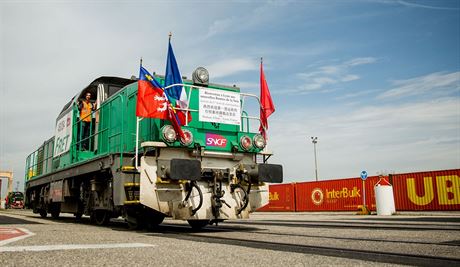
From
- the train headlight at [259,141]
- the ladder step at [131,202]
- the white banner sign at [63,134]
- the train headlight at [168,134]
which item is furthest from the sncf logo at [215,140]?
the white banner sign at [63,134]

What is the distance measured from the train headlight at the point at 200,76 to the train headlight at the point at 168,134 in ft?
4.49

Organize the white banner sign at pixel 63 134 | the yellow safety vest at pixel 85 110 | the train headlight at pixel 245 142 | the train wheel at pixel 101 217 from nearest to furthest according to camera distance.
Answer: the train headlight at pixel 245 142, the train wheel at pixel 101 217, the yellow safety vest at pixel 85 110, the white banner sign at pixel 63 134

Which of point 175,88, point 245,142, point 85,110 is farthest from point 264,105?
point 85,110

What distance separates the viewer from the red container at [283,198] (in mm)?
26822

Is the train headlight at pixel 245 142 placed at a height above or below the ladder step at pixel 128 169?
above

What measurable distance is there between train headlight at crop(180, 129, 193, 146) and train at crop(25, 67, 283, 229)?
20mm

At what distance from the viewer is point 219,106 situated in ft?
25.1

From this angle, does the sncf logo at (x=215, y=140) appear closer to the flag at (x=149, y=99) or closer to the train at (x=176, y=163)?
the train at (x=176, y=163)

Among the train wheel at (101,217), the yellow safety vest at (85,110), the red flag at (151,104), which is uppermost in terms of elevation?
the yellow safety vest at (85,110)

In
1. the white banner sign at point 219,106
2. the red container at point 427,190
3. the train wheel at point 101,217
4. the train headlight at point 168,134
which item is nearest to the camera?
the train headlight at point 168,134

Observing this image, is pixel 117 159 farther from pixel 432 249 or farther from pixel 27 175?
pixel 27 175

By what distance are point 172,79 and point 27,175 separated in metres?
11.0

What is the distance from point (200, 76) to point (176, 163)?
220 cm

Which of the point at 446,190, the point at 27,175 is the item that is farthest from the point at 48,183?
the point at 446,190
